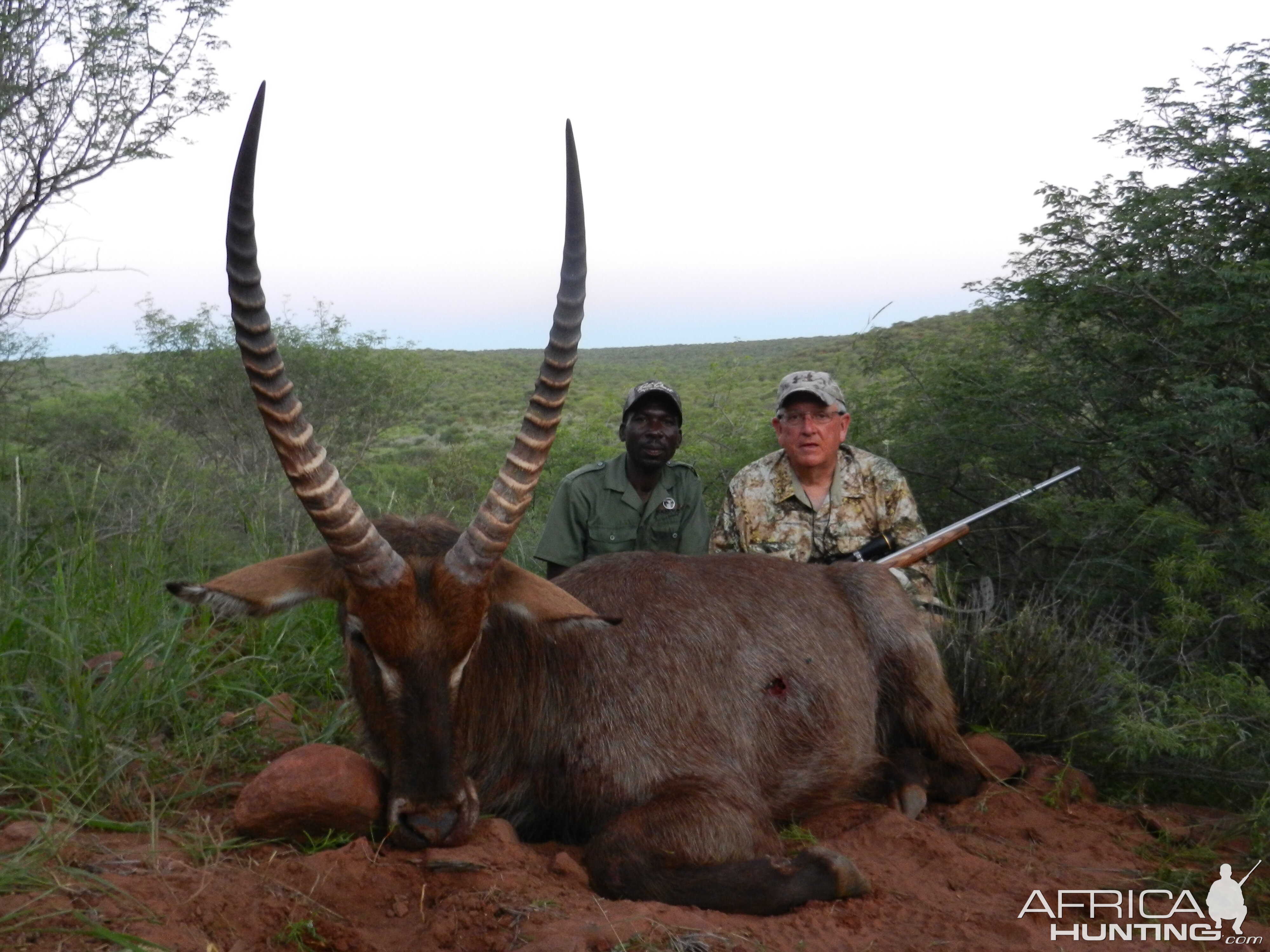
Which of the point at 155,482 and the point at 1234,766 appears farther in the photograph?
the point at 155,482

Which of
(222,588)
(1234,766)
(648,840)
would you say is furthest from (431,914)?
(1234,766)

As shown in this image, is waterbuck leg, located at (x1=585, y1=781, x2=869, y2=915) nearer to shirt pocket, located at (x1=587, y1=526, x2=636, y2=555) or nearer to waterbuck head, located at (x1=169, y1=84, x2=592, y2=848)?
waterbuck head, located at (x1=169, y1=84, x2=592, y2=848)

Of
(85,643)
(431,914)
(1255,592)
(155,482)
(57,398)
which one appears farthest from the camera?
(57,398)

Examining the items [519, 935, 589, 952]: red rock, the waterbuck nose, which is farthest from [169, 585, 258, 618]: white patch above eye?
[519, 935, 589, 952]: red rock

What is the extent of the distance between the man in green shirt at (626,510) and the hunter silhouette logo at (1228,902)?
3681 millimetres

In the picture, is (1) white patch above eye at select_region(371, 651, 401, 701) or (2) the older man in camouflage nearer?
(1) white patch above eye at select_region(371, 651, 401, 701)

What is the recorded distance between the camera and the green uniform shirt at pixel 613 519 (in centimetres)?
691

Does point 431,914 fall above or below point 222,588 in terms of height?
below

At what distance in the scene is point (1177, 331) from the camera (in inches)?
268

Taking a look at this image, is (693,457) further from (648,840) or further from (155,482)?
(648,840)

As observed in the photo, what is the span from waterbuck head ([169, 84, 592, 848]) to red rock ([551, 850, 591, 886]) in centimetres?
32

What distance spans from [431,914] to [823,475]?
400 cm

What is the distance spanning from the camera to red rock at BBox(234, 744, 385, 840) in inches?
136

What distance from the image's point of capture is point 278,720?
15.4 feet
